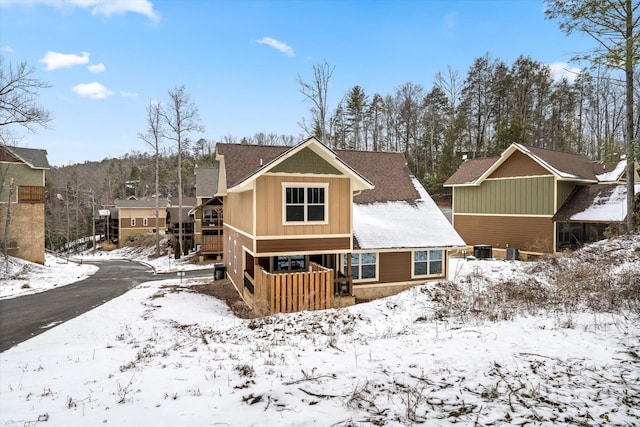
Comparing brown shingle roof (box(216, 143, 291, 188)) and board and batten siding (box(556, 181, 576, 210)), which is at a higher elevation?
brown shingle roof (box(216, 143, 291, 188))

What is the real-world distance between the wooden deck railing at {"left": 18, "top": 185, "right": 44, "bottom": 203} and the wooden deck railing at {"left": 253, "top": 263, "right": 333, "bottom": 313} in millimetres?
24210

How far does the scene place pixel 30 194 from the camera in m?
26.7

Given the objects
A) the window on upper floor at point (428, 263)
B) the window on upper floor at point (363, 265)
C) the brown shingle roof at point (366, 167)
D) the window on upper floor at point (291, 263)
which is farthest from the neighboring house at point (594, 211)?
the window on upper floor at point (291, 263)

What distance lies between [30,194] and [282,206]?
24.9 m

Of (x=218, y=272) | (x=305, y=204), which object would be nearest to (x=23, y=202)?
(x=218, y=272)

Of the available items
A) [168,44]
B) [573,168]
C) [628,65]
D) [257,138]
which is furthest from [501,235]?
[257,138]

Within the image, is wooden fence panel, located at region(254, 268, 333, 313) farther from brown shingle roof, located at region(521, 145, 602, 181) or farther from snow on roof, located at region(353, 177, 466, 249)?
brown shingle roof, located at region(521, 145, 602, 181)

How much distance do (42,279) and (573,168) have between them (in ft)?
115

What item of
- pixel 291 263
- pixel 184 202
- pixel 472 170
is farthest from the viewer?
pixel 184 202

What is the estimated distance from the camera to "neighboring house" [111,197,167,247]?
52500mm

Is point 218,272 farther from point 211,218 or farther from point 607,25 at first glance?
point 607,25

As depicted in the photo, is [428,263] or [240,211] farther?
[428,263]

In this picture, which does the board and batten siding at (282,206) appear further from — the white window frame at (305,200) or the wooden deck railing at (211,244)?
the wooden deck railing at (211,244)

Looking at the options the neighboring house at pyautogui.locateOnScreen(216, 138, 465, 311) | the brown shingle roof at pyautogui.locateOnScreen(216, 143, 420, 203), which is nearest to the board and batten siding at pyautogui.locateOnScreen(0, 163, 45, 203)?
the neighboring house at pyautogui.locateOnScreen(216, 138, 465, 311)
